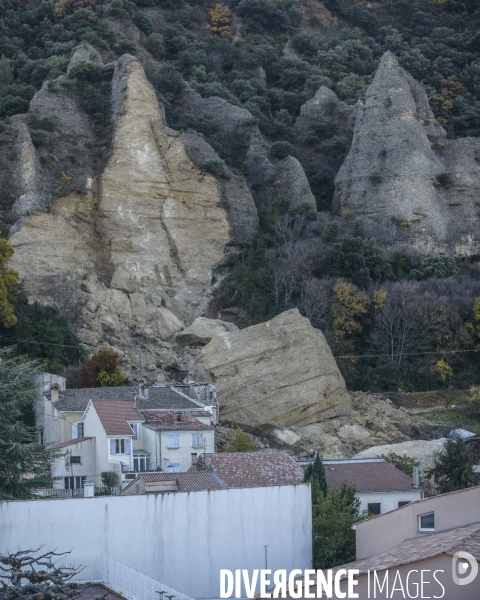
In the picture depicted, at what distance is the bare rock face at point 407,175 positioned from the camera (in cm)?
5975

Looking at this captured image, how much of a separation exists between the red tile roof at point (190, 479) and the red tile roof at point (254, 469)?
593 millimetres

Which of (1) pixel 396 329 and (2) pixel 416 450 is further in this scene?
(1) pixel 396 329

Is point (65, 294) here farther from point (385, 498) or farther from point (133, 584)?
point (133, 584)

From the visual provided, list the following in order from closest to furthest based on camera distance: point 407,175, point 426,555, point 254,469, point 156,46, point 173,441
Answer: point 426,555
point 254,469
point 173,441
point 407,175
point 156,46

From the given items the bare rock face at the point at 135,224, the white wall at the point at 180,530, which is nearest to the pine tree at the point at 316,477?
the white wall at the point at 180,530

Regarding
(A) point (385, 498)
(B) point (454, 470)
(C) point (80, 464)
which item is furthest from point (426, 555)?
(C) point (80, 464)

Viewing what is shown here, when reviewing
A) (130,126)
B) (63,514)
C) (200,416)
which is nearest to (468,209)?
(130,126)

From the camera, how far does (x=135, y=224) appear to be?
5484cm

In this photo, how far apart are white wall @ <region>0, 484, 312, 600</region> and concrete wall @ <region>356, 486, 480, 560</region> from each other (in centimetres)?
245

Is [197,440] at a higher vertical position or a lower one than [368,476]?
higher

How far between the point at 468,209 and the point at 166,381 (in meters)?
22.0

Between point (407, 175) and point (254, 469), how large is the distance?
3185 cm

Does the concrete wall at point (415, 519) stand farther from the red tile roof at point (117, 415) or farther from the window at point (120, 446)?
the red tile roof at point (117, 415)

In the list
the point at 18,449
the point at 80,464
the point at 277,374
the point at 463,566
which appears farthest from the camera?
the point at 277,374
